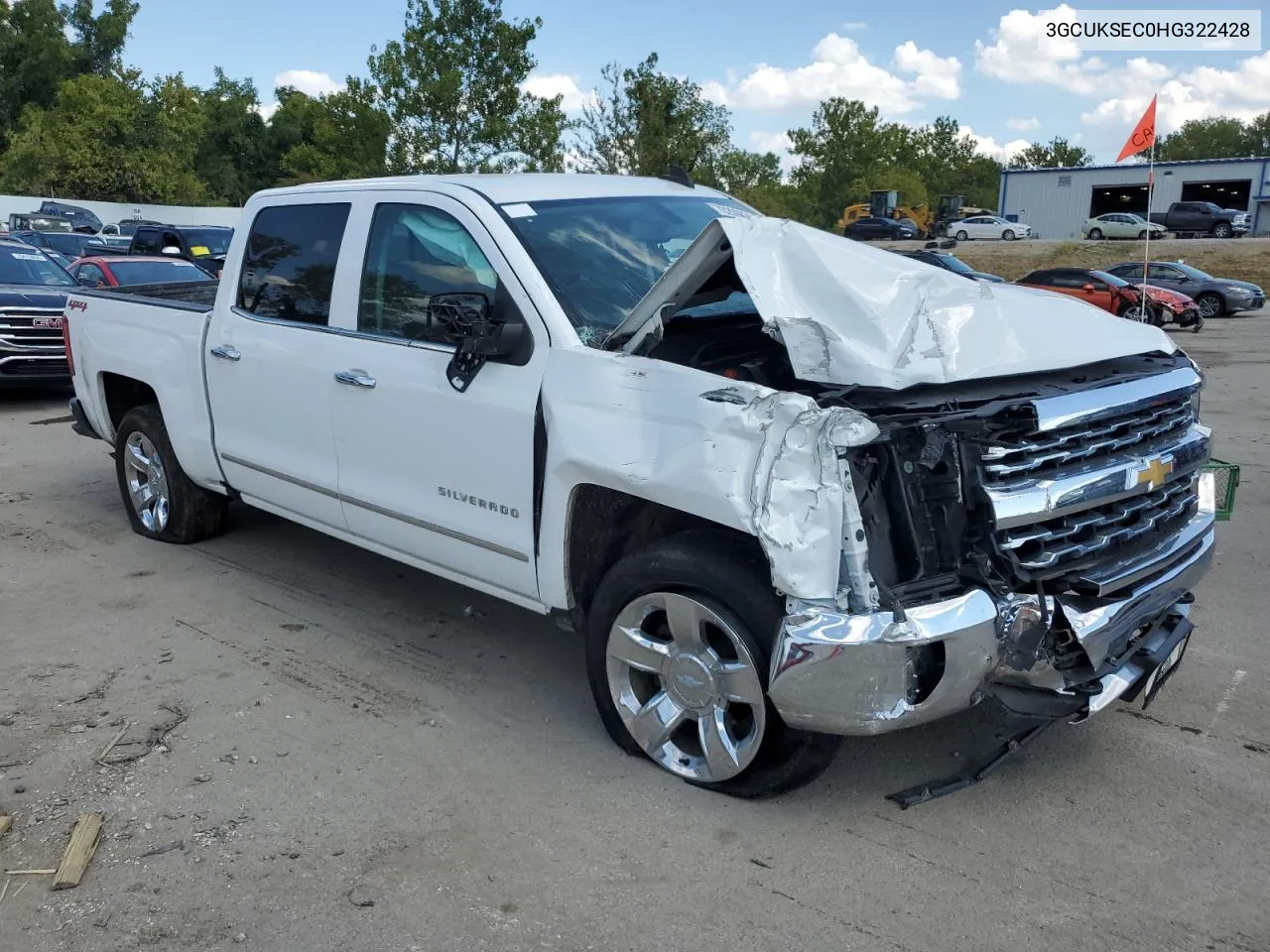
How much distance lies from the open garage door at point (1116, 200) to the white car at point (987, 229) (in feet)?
31.9

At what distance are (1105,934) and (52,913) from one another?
2904 mm

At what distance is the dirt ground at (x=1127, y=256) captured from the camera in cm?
3531

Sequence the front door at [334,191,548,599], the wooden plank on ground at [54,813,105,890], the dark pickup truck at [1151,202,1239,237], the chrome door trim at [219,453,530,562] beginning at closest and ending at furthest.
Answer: the wooden plank on ground at [54,813,105,890] → the front door at [334,191,548,599] → the chrome door trim at [219,453,530,562] → the dark pickup truck at [1151,202,1239,237]

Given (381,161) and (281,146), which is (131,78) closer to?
(281,146)

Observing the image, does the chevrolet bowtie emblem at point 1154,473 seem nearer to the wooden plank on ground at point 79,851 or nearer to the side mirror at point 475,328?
Result: the side mirror at point 475,328

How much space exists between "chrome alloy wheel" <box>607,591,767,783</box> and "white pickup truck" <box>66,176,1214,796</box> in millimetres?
11

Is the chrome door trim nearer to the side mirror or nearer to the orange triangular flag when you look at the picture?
the side mirror

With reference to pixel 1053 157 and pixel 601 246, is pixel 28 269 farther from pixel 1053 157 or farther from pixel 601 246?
pixel 1053 157

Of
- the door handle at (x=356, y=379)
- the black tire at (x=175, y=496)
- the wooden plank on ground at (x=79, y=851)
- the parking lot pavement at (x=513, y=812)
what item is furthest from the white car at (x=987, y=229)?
the wooden plank on ground at (x=79, y=851)

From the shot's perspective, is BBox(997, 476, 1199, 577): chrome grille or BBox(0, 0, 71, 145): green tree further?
BBox(0, 0, 71, 145): green tree

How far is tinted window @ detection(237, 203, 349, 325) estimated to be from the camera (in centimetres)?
464

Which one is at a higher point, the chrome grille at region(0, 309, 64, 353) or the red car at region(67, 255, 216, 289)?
the red car at region(67, 255, 216, 289)

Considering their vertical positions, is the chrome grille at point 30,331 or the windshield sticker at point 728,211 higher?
the windshield sticker at point 728,211

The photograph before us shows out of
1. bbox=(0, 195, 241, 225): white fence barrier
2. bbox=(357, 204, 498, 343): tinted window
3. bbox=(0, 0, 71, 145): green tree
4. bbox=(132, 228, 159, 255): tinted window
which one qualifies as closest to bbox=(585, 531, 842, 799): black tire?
bbox=(357, 204, 498, 343): tinted window
